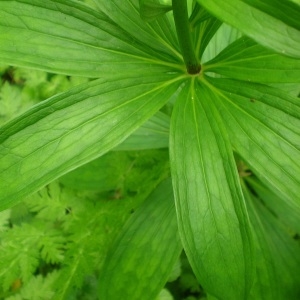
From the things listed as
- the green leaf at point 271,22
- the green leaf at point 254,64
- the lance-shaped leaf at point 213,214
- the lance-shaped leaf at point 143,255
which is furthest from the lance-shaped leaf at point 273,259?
the green leaf at point 271,22

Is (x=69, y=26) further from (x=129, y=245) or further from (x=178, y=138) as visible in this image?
(x=129, y=245)

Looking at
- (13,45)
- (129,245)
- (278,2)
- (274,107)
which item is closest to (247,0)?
(278,2)

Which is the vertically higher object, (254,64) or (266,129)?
(254,64)

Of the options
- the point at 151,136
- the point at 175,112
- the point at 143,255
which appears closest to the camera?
the point at 175,112

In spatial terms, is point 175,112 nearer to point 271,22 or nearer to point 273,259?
point 271,22

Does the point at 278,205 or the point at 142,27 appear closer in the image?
the point at 142,27

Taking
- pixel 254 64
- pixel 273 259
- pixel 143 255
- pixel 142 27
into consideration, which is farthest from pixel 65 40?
pixel 273 259

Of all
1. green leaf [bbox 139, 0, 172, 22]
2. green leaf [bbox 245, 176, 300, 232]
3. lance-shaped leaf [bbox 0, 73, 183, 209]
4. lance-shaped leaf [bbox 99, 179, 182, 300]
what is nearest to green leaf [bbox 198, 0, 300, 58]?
green leaf [bbox 139, 0, 172, 22]

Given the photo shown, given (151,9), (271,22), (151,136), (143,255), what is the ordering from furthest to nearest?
(151,136) → (143,255) → (151,9) → (271,22)
